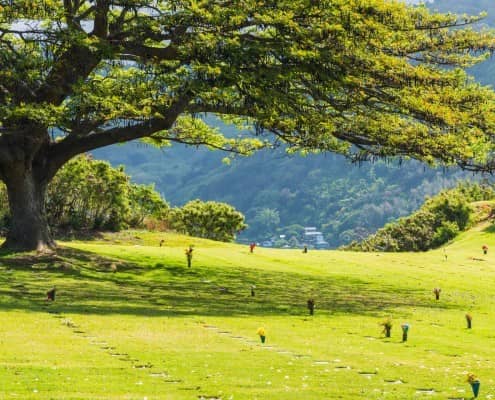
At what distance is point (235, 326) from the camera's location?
2333cm

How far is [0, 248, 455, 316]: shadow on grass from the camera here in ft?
87.7

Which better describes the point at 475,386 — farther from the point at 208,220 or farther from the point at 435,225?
the point at 435,225

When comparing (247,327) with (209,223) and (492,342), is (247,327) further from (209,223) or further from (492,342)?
(209,223)

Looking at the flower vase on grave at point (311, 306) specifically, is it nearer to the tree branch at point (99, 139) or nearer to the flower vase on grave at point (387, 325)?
the flower vase on grave at point (387, 325)

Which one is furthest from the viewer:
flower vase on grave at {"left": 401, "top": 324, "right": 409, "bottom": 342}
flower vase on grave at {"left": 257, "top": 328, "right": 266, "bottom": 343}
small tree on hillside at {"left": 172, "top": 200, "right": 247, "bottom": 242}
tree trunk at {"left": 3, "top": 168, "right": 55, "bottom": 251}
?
small tree on hillside at {"left": 172, "top": 200, "right": 247, "bottom": 242}

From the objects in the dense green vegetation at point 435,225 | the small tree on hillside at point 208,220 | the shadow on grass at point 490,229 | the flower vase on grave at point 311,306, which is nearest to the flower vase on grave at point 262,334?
the flower vase on grave at point 311,306

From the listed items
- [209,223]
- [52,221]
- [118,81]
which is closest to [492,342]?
[118,81]

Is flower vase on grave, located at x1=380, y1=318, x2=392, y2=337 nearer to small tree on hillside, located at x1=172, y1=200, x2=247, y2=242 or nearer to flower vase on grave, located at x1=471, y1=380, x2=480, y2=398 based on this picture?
flower vase on grave, located at x1=471, y1=380, x2=480, y2=398

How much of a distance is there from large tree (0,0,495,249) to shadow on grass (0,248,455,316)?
2.75m

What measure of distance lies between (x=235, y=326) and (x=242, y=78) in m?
9.89

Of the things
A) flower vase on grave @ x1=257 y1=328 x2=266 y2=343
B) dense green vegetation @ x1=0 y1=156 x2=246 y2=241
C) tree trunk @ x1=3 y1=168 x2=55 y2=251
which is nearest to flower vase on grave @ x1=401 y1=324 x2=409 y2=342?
flower vase on grave @ x1=257 y1=328 x2=266 y2=343

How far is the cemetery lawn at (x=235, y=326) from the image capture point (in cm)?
1468

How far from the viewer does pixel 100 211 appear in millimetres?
52656

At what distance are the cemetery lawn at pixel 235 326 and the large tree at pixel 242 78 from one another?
5.29 metres
